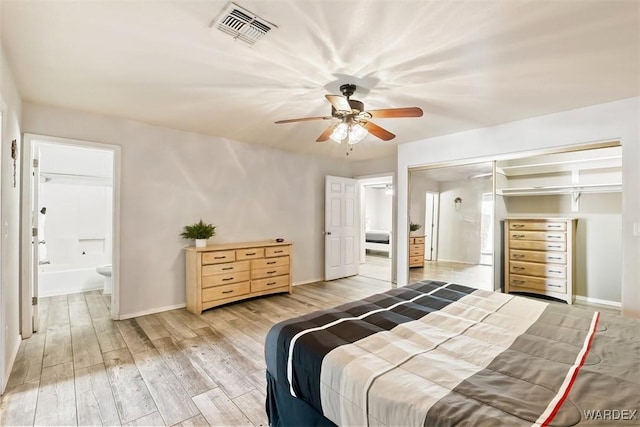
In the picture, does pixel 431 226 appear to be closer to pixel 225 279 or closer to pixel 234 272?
pixel 234 272

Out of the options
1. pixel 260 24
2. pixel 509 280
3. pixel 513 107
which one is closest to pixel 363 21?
pixel 260 24

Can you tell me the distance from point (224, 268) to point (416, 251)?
2897 millimetres

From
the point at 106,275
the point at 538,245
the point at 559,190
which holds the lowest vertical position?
the point at 106,275

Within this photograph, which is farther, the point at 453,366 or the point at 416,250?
the point at 416,250

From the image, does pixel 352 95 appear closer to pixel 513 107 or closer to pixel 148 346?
pixel 513 107

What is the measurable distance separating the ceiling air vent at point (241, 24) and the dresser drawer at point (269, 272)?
3.14 metres

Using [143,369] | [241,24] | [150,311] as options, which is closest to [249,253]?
[150,311]

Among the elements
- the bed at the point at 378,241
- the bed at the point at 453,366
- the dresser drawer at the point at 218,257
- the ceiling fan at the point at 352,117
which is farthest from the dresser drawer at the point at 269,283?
the bed at the point at 378,241

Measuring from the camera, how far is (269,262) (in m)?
4.38

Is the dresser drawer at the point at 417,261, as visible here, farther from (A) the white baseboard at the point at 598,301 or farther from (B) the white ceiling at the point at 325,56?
(B) the white ceiling at the point at 325,56

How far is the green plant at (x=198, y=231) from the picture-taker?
385 centimetres

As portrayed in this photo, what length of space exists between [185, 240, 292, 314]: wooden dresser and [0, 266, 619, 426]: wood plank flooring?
0.21 meters

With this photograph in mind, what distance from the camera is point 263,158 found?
4730mm

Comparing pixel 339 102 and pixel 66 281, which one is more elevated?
pixel 339 102
